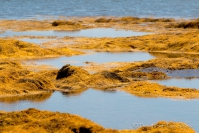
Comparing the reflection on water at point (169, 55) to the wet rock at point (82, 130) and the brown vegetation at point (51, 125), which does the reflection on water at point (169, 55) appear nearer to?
the brown vegetation at point (51, 125)

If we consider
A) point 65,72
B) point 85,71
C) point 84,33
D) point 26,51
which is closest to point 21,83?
point 65,72

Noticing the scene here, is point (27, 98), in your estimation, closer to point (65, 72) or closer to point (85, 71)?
point (65, 72)

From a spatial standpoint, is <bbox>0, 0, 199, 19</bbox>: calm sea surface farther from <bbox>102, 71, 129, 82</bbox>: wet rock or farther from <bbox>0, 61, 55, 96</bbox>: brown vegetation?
<bbox>102, 71, 129, 82</bbox>: wet rock

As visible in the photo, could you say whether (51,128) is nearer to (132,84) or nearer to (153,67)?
(132,84)

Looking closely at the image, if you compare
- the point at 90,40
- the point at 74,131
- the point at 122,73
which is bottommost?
the point at 74,131

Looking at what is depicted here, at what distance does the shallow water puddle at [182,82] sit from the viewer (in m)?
23.0

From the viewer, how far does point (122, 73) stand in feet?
82.1

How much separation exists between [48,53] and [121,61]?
458 centimetres

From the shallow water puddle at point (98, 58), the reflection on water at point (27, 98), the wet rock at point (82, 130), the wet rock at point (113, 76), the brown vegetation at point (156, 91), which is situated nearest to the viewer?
the wet rock at point (82, 130)

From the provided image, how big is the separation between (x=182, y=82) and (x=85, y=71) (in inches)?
158

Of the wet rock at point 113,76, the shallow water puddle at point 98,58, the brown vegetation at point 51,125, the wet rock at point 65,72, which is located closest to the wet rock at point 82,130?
the brown vegetation at point 51,125

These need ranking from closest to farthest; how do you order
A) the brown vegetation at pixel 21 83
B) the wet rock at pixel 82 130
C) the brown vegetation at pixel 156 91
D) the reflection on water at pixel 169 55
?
1. the wet rock at pixel 82 130
2. the brown vegetation at pixel 156 91
3. the brown vegetation at pixel 21 83
4. the reflection on water at pixel 169 55

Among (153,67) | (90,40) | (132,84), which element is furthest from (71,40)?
(132,84)

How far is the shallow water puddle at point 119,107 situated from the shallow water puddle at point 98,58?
7358 mm
